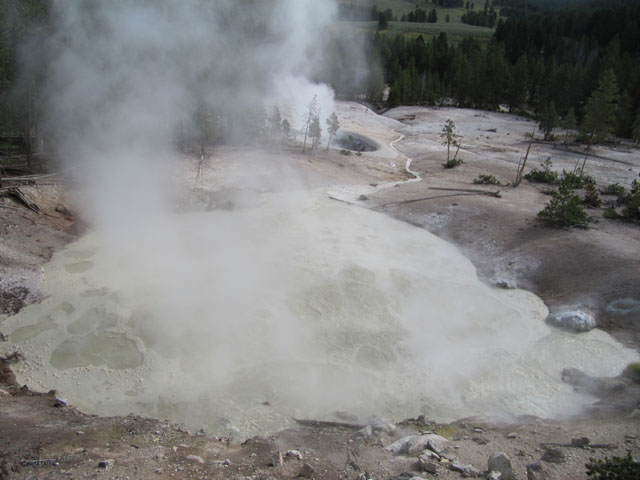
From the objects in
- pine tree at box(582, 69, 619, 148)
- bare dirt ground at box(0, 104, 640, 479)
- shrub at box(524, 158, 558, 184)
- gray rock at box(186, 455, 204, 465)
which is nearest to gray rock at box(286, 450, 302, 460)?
bare dirt ground at box(0, 104, 640, 479)

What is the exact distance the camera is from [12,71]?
1897cm

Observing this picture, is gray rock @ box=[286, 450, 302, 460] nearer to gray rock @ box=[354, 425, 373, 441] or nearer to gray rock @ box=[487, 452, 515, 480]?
gray rock @ box=[354, 425, 373, 441]

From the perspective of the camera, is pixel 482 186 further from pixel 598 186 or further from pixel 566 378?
pixel 566 378

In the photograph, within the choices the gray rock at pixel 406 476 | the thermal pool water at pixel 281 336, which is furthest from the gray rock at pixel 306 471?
the thermal pool water at pixel 281 336

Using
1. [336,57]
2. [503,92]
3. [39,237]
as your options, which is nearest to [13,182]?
[39,237]

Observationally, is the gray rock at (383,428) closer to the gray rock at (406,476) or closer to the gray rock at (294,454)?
the gray rock at (294,454)

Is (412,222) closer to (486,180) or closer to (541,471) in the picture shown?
(486,180)

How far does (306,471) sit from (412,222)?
50.2 ft

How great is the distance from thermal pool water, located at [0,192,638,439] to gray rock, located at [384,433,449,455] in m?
1.61

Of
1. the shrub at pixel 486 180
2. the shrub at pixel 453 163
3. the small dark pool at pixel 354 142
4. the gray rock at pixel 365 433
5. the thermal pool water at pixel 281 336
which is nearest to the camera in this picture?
the gray rock at pixel 365 433

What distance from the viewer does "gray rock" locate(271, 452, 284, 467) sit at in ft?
22.0

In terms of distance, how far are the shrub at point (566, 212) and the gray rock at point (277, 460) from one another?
15657 millimetres

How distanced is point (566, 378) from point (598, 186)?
2007 centimetres

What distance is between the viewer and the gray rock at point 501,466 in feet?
20.6
